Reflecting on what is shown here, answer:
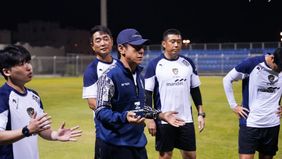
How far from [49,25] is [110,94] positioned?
67.5m

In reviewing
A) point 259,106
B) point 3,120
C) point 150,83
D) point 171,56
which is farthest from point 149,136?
point 3,120

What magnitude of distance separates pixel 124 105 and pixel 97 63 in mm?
1486

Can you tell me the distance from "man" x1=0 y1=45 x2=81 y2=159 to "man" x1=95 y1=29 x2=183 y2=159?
0.44m

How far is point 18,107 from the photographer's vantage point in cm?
366

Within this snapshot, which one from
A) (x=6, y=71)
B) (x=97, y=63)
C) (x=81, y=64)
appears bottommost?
(x=6, y=71)

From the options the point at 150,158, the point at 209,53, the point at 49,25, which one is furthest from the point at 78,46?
the point at 150,158

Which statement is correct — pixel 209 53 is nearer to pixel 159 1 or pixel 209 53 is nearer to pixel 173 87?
pixel 159 1

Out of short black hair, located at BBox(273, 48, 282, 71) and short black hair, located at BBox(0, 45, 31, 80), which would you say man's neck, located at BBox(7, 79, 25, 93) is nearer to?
short black hair, located at BBox(0, 45, 31, 80)

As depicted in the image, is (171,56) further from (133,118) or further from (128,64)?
(133,118)

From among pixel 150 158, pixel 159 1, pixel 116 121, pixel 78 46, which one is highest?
pixel 159 1

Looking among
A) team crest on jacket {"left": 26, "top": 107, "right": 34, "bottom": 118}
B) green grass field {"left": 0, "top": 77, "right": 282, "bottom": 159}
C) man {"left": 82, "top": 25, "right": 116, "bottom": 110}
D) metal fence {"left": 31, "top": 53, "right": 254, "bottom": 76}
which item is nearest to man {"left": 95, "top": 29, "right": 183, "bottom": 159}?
team crest on jacket {"left": 26, "top": 107, "right": 34, "bottom": 118}

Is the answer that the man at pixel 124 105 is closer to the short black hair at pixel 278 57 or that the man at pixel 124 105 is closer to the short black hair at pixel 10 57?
the short black hair at pixel 10 57

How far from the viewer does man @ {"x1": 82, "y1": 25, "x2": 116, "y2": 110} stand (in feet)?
17.9

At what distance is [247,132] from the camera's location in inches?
233
